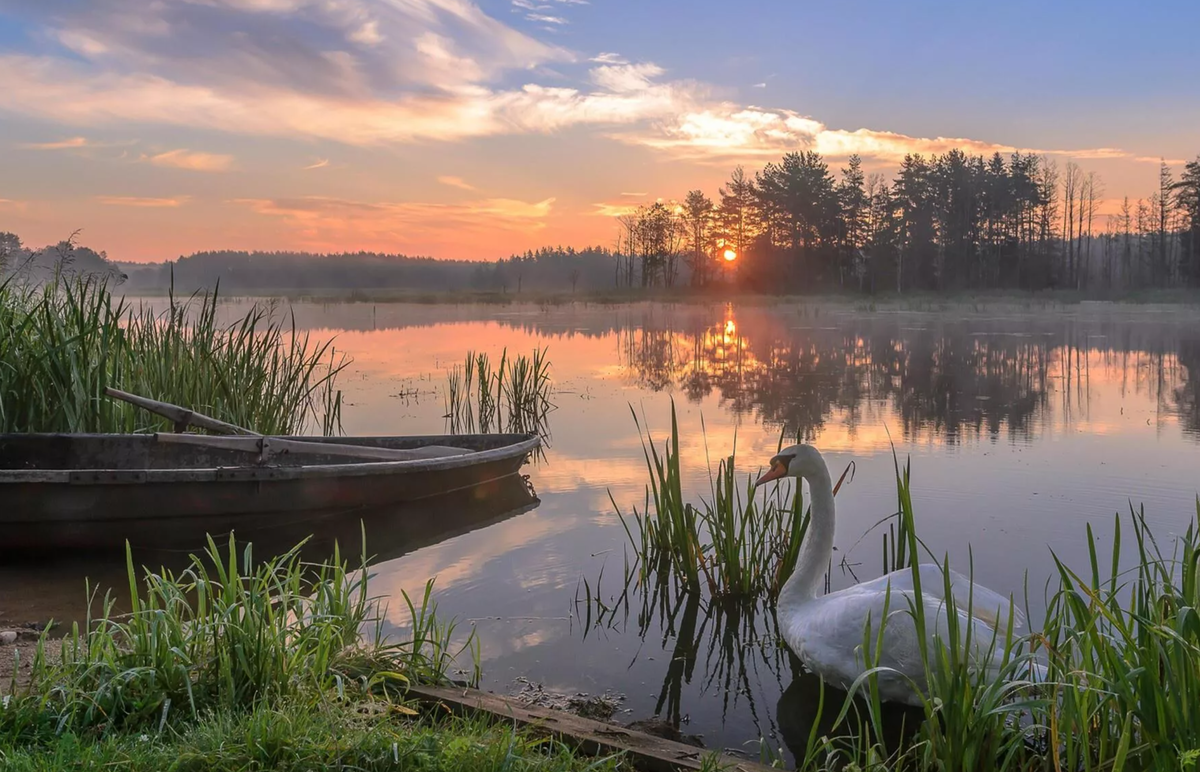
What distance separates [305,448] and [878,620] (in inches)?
226

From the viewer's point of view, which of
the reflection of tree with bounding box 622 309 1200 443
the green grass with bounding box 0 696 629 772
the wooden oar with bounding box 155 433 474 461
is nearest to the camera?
the green grass with bounding box 0 696 629 772

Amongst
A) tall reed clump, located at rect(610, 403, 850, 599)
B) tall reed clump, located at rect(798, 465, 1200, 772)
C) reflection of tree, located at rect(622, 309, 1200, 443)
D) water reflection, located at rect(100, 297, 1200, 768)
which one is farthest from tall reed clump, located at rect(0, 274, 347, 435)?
tall reed clump, located at rect(798, 465, 1200, 772)

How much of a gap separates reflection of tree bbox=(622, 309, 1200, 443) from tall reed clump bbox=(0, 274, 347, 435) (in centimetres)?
539

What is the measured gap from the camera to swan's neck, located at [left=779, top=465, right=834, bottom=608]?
476cm

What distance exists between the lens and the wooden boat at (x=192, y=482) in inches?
252

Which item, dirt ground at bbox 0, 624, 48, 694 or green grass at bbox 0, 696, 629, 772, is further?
dirt ground at bbox 0, 624, 48, 694

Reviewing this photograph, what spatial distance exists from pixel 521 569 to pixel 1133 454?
7554 millimetres

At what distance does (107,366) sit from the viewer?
7.93 m

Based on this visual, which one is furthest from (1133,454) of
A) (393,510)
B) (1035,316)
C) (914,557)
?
(1035,316)

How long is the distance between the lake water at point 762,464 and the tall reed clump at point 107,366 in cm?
186

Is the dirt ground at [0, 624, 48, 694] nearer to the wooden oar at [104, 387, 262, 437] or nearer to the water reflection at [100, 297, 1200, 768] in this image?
the water reflection at [100, 297, 1200, 768]

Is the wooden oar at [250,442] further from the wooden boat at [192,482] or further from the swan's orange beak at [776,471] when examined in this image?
the swan's orange beak at [776,471]

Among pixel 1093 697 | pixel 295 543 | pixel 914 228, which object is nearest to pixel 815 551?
pixel 1093 697

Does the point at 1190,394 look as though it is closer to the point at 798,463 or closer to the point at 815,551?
the point at 798,463
